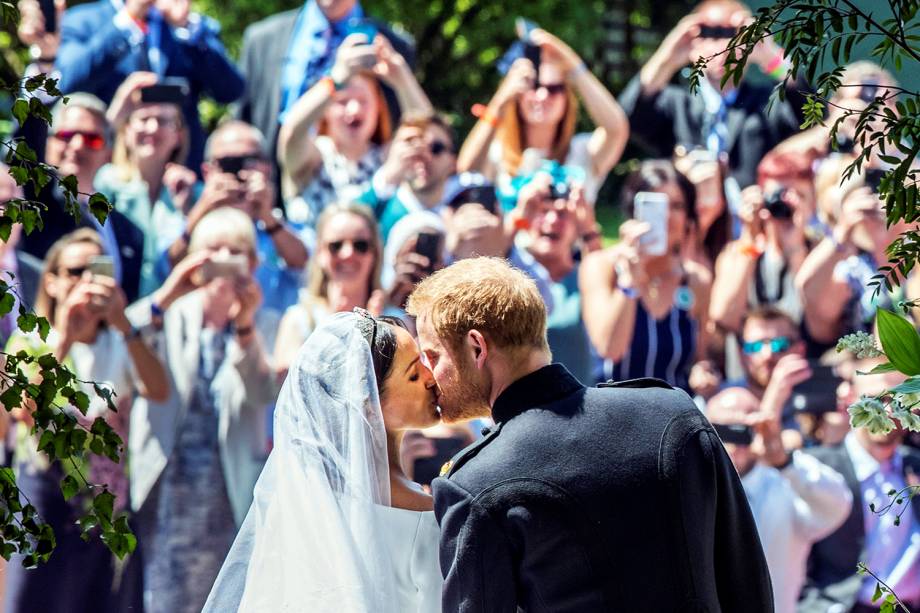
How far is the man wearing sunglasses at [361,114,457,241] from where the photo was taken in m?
5.61

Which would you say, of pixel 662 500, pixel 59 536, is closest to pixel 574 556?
pixel 662 500

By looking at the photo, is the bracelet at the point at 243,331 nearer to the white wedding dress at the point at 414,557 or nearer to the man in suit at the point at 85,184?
the man in suit at the point at 85,184

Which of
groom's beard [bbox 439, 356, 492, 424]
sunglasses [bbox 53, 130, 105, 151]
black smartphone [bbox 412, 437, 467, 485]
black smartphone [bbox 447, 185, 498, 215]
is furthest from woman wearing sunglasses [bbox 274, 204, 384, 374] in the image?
groom's beard [bbox 439, 356, 492, 424]

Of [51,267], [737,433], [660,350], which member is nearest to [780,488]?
[737,433]

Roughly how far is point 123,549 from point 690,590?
2.97 feet

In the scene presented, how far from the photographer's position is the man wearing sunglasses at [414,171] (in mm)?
5609

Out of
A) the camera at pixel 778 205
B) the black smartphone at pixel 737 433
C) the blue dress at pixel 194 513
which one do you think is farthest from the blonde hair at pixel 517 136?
the blue dress at pixel 194 513

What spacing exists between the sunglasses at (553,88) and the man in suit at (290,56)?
704mm

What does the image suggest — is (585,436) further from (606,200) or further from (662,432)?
(606,200)

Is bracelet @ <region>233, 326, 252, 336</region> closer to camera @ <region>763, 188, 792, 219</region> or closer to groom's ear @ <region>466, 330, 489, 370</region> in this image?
camera @ <region>763, 188, 792, 219</region>

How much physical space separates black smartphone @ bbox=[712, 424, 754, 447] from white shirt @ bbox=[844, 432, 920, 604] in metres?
0.50

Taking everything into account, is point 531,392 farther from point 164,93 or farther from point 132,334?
point 164,93

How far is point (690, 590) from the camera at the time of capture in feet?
6.64

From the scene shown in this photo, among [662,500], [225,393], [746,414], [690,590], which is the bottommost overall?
[746,414]
